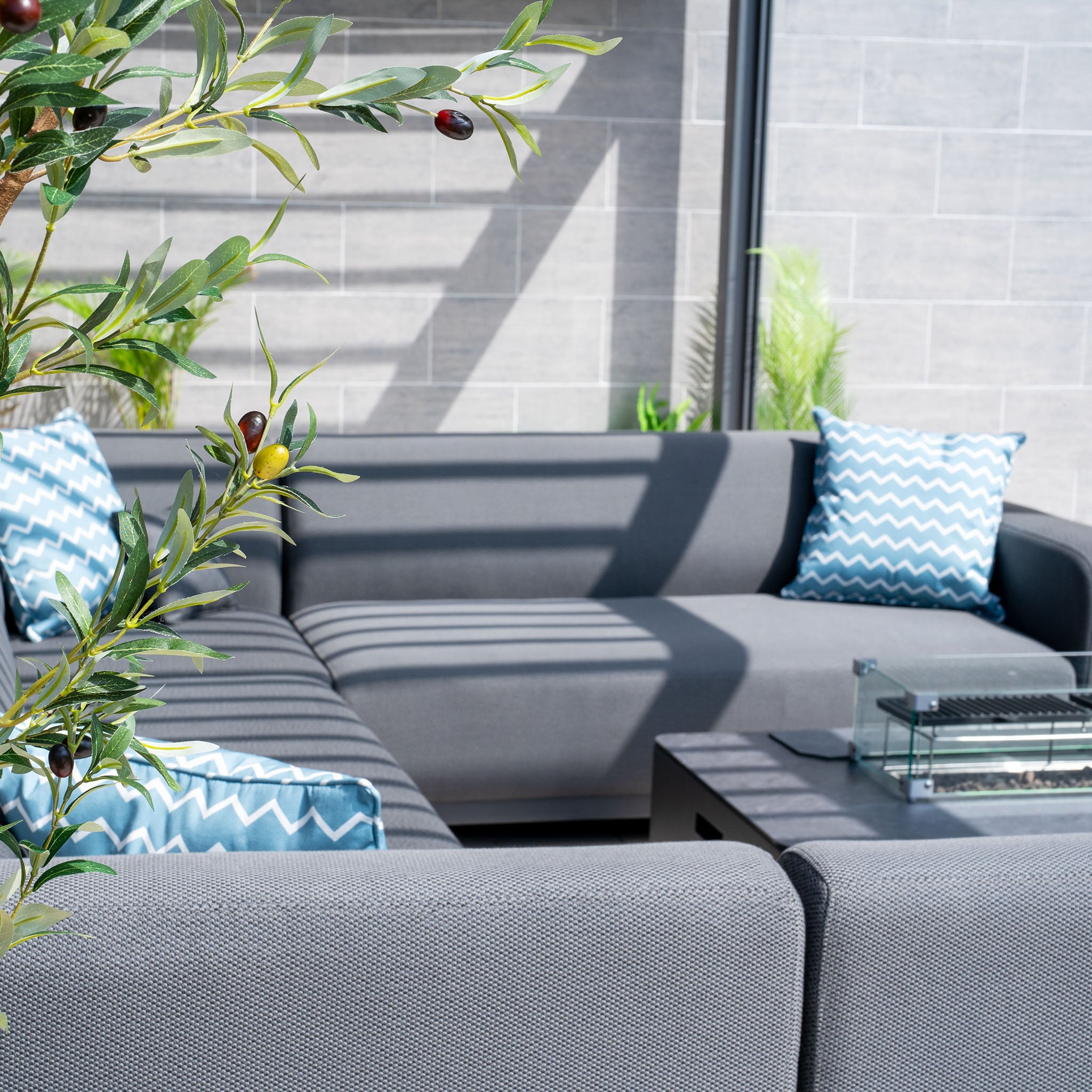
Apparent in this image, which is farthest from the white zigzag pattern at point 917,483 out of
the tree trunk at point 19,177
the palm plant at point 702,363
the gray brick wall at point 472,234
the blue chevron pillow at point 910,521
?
the tree trunk at point 19,177

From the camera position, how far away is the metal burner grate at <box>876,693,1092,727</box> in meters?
2.25

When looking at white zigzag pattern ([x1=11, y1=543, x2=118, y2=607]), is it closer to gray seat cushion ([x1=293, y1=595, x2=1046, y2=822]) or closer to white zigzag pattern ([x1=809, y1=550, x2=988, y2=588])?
gray seat cushion ([x1=293, y1=595, x2=1046, y2=822])

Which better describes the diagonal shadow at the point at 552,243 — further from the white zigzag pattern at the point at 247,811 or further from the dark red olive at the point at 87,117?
the dark red olive at the point at 87,117

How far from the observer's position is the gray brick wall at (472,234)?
4.74 meters

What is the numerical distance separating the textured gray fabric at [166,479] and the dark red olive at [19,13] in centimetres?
292

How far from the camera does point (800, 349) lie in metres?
4.53

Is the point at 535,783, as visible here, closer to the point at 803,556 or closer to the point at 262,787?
the point at 803,556

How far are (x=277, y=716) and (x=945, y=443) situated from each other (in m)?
1.99

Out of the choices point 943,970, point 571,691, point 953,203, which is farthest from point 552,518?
point 943,970

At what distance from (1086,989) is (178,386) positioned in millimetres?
4277

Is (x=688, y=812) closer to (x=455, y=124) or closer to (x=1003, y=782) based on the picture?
(x=1003, y=782)

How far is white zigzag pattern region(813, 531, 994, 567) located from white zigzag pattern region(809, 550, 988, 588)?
0.10ft

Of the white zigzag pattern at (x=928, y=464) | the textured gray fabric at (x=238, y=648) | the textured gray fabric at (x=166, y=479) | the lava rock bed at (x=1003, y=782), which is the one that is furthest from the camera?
the white zigzag pattern at (x=928, y=464)

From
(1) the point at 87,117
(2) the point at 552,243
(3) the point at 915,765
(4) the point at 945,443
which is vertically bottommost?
(3) the point at 915,765
